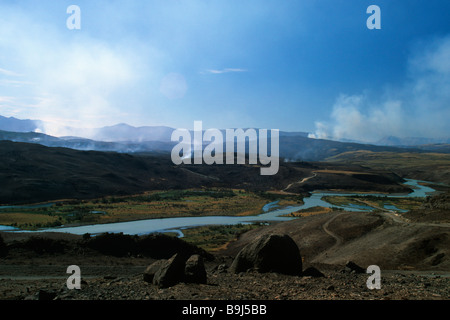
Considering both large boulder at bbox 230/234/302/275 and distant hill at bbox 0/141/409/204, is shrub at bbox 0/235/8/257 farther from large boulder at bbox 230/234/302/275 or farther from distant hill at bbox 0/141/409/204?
distant hill at bbox 0/141/409/204

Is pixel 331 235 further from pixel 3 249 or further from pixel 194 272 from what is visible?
pixel 3 249

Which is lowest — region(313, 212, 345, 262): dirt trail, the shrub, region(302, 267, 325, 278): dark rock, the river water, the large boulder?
the river water

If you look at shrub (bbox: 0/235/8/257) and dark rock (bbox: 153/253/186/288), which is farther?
shrub (bbox: 0/235/8/257)

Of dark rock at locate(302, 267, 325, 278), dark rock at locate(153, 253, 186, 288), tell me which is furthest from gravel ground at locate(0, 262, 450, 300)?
dark rock at locate(302, 267, 325, 278)

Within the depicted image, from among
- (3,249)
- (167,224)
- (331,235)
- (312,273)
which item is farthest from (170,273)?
(167,224)

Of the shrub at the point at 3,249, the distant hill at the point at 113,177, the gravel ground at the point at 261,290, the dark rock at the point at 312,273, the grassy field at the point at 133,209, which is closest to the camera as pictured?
the gravel ground at the point at 261,290

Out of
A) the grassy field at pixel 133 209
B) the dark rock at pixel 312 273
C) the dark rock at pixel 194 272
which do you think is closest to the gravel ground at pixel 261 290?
the dark rock at pixel 194 272

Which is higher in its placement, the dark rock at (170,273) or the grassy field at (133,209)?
the dark rock at (170,273)

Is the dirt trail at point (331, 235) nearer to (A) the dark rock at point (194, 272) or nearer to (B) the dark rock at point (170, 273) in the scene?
(A) the dark rock at point (194, 272)
